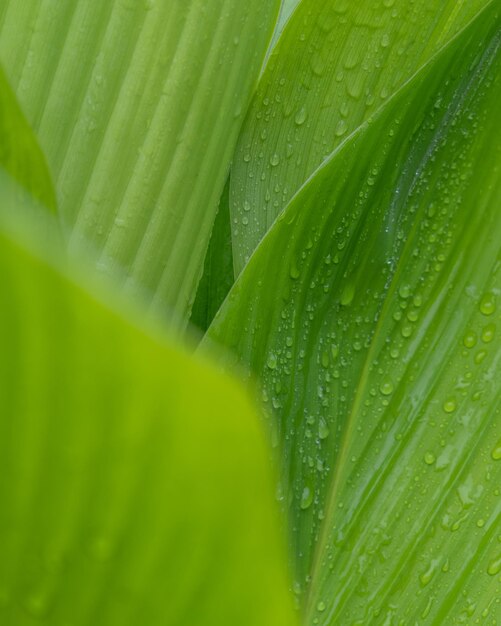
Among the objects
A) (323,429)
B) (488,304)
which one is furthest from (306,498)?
(488,304)

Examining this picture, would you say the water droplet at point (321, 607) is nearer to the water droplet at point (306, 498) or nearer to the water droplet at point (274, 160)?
the water droplet at point (306, 498)

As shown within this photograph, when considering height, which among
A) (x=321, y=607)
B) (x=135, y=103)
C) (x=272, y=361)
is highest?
(x=135, y=103)

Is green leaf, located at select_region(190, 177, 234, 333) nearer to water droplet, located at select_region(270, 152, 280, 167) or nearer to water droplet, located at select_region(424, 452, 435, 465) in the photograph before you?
water droplet, located at select_region(270, 152, 280, 167)

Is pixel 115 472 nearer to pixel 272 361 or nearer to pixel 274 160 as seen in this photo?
pixel 272 361

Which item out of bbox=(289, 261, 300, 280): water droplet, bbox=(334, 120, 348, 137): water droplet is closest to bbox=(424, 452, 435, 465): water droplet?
bbox=(289, 261, 300, 280): water droplet

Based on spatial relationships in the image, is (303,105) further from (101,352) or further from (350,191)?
(101,352)


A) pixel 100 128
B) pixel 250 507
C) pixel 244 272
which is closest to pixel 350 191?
pixel 244 272
